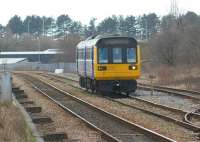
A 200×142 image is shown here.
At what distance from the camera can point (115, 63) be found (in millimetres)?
29453

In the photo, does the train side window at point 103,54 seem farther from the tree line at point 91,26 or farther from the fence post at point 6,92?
the tree line at point 91,26

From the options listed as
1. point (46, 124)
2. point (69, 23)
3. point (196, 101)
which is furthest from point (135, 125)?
point (69, 23)

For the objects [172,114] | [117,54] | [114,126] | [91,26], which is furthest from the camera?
[91,26]

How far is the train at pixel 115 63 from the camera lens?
1155 inches

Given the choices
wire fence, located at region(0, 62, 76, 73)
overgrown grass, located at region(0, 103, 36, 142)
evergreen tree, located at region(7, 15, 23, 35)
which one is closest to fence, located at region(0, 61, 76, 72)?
wire fence, located at region(0, 62, 76, 73)

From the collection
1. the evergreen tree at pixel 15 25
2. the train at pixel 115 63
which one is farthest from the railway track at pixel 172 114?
the evergreen tree at pixel 15 25

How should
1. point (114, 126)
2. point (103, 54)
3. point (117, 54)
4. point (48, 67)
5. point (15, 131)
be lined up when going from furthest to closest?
point (48, 67)
point (117, 54)
point (103, 54)
point (114, 126)
point (15, 131)

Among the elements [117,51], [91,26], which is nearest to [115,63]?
[117,51]

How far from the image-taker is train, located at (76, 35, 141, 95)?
2933 centimetres

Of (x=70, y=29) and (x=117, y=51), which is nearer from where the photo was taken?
(x=117, y=51)

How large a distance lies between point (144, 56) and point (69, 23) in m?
101

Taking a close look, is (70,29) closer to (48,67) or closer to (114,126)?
(48,67)

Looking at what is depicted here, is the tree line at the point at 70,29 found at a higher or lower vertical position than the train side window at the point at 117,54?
higher

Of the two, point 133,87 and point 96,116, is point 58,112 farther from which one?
point 133,87
